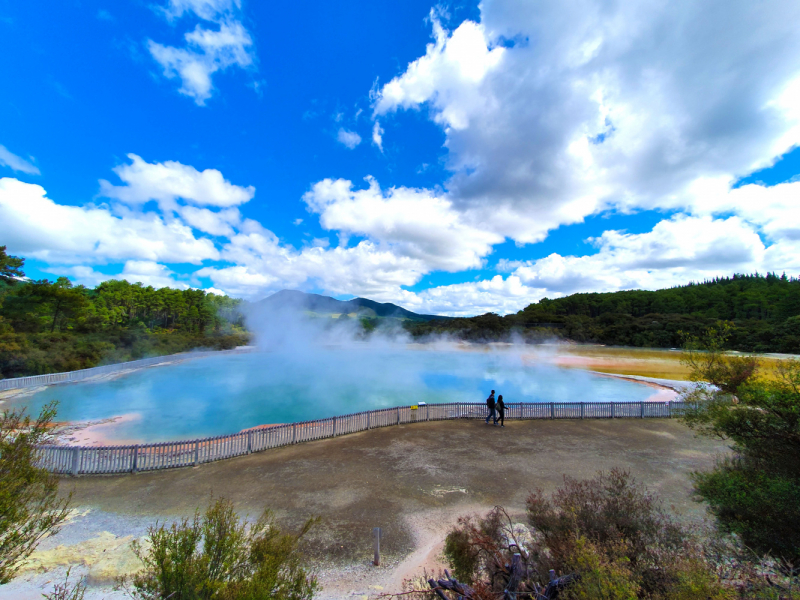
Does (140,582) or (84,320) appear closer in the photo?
(140,582)

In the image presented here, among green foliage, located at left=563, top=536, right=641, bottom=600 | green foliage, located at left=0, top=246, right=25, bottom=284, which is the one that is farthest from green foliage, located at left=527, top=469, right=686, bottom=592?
green foliage, located at left=0, top=246, right=25, bottom=284

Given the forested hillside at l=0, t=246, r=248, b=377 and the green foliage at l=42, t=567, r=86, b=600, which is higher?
the forested hillside at l=0, t=246, r=248, b=377

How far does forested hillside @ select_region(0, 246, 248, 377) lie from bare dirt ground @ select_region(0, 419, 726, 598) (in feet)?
80.0

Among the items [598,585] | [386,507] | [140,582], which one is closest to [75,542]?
[140,582]

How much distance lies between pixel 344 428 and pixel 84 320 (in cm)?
4138

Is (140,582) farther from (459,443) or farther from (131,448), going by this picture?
(459,443)

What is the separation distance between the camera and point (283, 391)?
2500 cm

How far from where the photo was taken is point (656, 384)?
90.6ft

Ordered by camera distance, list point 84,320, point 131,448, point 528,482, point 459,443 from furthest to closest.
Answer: point 84,320 < point 459,443 < point 131,448 < point 528,482

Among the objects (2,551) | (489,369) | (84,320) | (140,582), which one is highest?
(84,320)

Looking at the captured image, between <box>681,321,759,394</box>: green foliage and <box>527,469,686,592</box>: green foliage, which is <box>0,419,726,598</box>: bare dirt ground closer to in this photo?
<box>527,469,686,592</box>: green foliage

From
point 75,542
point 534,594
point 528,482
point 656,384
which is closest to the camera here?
point 534,594

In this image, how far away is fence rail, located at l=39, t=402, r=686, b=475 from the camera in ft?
29.1

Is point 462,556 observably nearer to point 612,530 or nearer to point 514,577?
point 514,577
